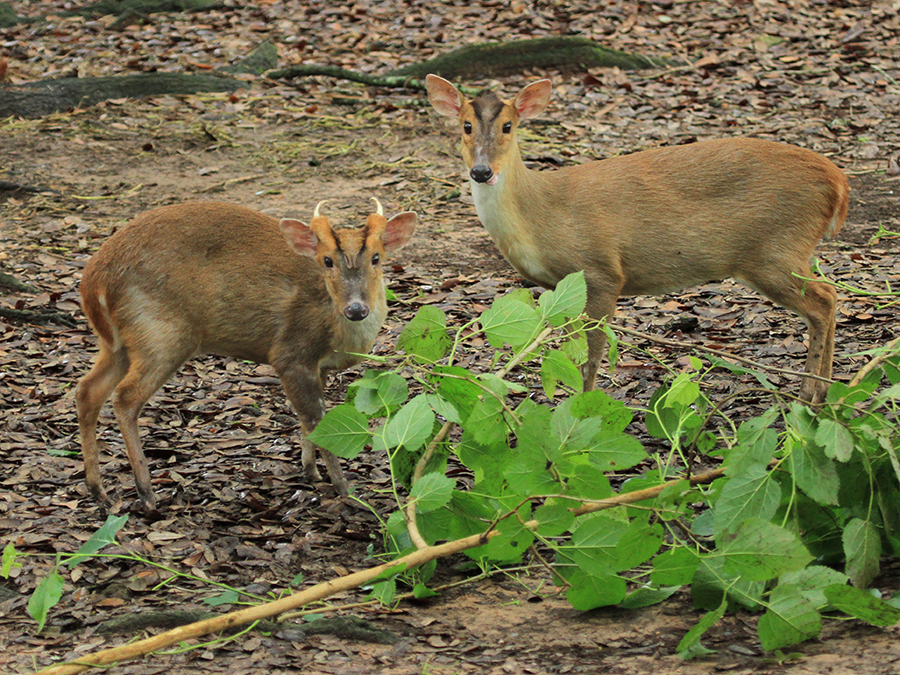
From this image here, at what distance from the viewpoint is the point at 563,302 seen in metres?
3.95

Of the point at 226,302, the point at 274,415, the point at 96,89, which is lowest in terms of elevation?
the point at 274,415

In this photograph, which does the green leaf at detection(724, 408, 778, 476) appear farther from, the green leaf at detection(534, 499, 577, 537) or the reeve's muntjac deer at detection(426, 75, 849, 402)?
the reeve's muntjac deer at detection(426, 75, 849, 402)

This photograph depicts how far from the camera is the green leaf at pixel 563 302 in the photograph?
12.9 ft

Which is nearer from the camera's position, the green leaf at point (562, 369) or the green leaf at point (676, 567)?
the green leaf at point (676, 567)

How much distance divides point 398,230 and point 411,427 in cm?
147

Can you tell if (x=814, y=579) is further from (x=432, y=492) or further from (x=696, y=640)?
(x=432, y=492)

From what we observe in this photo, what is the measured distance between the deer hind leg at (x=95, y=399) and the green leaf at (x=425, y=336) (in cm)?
148

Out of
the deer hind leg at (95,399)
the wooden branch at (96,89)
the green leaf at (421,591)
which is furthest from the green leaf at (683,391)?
the wooden branch at (96,89)

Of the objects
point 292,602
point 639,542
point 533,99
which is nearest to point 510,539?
point 639,542

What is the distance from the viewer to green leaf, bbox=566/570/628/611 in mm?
3436

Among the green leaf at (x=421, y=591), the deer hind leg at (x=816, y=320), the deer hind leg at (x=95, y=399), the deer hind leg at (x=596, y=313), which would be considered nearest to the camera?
the green leaf at (x=421, y=591)

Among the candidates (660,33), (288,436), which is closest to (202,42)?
(660,33)

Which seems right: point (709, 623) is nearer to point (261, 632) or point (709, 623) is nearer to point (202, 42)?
A: point (261, 632)

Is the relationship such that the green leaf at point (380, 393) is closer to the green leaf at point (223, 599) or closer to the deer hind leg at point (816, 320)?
the green leaf at point (223, 599)
